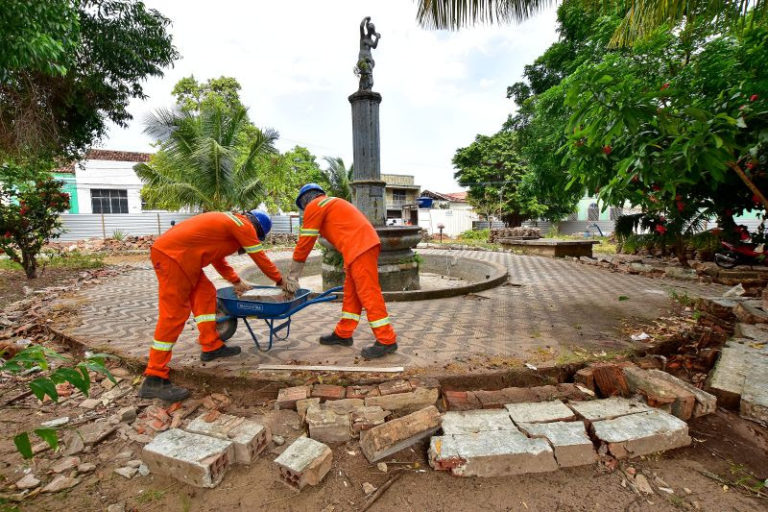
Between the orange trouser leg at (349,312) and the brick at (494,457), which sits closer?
the brick at (494,457)

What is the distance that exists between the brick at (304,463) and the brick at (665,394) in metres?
2.21

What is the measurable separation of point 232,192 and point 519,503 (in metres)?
→ 13.2

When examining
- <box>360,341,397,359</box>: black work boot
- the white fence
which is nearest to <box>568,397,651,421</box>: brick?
<box>360,341,397,359</box>: black work boot

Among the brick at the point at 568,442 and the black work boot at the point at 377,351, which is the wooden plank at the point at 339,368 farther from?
the brick at the point at 568,442

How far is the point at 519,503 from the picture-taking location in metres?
1.94

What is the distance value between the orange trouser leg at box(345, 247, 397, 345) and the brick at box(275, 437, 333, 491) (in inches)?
47.4

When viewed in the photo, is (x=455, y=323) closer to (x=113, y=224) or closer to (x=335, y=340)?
(x=335, y=340)

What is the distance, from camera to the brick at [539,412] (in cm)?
244

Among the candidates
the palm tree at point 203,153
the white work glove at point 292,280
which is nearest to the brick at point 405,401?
the white work glove at point 292,280

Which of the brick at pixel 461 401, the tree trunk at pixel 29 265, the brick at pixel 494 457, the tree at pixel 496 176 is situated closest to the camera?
the brick at pixel 494 457

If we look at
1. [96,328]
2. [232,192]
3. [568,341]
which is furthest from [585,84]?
[232,192]

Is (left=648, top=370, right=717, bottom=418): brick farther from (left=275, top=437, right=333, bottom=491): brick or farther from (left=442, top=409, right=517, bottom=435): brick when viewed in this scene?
(left=275, top=437, right=333, bottom=491): brick

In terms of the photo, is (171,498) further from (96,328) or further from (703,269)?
(703,269)

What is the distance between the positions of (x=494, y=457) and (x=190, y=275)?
2.53 meters
